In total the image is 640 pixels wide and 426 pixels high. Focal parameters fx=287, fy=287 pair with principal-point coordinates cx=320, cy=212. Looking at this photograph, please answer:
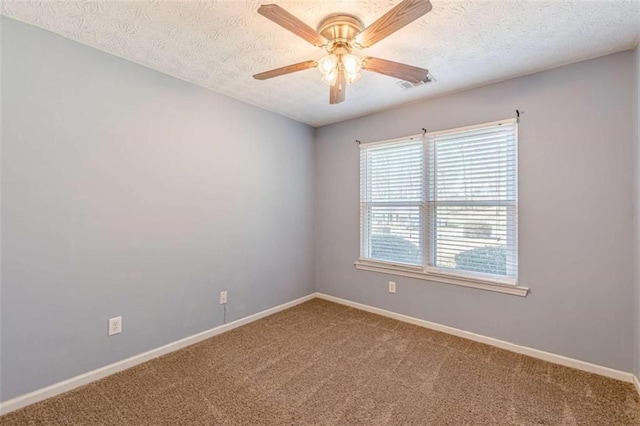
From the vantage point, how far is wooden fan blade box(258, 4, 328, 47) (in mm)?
1294

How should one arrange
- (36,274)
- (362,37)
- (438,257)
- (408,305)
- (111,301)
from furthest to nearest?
(408,305) → (438,257) → (111,301) → (36,274) → (362,37)

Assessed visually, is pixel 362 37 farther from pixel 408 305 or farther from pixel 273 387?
pixel 408 305

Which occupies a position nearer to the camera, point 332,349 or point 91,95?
point 91,95

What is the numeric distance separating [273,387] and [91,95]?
248 centimetres

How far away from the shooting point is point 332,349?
2.57m

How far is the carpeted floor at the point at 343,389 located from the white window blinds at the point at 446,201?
2.71ft

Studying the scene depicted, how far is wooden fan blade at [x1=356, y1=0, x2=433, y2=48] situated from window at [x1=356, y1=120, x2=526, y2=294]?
163cm

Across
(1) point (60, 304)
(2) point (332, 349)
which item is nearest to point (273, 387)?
(2) point (332, 349)

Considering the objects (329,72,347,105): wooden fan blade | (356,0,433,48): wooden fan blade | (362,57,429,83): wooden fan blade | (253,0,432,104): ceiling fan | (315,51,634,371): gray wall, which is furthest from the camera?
(315,51,634,371): gray wall

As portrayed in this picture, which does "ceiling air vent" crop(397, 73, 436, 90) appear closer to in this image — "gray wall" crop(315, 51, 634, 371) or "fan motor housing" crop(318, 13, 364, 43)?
"gray wall" crop(315, 51, 634, 371)

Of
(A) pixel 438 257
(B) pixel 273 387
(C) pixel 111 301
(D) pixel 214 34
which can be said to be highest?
(D) pixel 214 34

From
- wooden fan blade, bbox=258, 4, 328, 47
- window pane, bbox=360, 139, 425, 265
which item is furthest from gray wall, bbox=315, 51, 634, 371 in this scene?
wooden fan blade, bbox=258, 4, 328, 47

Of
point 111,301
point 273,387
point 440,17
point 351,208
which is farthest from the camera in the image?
point 351,208

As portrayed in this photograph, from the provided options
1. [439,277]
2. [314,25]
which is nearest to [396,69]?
[314,25]
